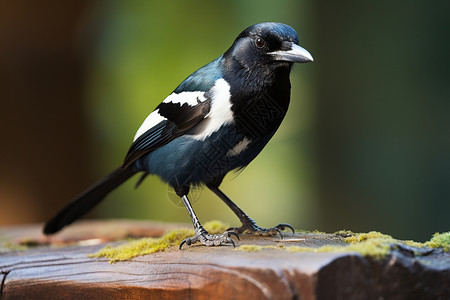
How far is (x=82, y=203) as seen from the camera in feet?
12.2

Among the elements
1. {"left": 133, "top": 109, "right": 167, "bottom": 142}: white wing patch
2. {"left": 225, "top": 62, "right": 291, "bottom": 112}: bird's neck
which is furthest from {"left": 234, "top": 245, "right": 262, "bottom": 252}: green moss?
{"left": 133, "top": 109, "right": 167, "bottom": 142}: white wing patch

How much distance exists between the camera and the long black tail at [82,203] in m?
3.63

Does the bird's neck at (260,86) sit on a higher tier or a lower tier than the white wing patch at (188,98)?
higher

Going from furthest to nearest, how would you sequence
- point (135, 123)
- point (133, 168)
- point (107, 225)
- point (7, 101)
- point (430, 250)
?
point (7, 101), point (135, 123), point (107, 225), point (133, 168), point (430, 250)

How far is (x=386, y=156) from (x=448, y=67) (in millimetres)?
1060

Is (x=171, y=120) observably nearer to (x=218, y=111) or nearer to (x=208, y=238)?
(x=218, y=111)

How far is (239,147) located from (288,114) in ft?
9.08

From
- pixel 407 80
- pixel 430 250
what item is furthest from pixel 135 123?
pixel 430 250

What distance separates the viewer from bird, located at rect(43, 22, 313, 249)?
2680mm

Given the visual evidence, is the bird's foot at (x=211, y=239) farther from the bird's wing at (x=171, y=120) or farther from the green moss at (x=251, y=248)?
the bird's wing at (x=171, y=120)

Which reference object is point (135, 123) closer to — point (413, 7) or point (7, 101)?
point (7, 101)

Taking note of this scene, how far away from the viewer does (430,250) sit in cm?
223

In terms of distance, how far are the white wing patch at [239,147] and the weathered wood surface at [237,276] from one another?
0.44 meters

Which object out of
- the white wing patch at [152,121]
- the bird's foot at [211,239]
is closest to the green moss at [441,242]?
the bird's foot at [211,239]
